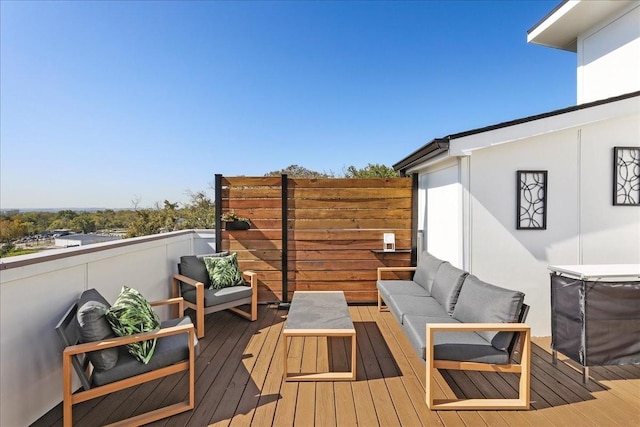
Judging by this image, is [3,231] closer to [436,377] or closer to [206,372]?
[206,372]

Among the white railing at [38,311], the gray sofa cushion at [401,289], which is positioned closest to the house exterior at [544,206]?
the gray sofa cushion at [401,289]

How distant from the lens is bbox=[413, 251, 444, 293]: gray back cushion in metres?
3.67

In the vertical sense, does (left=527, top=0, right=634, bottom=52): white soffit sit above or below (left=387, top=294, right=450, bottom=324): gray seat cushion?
above

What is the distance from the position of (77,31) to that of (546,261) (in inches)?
329

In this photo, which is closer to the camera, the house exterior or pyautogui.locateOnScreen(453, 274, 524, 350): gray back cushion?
pyautogui.locateOnScreen(453, 274, 524, 350): gray back cushion

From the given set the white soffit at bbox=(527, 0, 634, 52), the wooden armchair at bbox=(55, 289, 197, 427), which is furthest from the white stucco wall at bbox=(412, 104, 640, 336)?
the wooden armchair at bbox=(55, 289, 197, 427)

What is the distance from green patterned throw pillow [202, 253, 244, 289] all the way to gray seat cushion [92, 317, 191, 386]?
5.60 feet

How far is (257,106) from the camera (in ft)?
29.4

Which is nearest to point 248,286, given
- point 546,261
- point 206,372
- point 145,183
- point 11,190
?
point 206,372

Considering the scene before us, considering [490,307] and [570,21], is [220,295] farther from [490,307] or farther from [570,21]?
[570,21]

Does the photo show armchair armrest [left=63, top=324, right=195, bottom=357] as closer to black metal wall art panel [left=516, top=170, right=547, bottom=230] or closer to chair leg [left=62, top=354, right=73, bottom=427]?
chair leg [left=62, top=354, right=73, bottom=427]

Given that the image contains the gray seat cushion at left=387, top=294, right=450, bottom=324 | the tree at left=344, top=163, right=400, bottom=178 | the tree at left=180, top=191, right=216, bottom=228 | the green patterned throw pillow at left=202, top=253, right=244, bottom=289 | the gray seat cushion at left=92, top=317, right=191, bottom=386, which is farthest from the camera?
the tree at left=344, top=163, right=400, bottom=178

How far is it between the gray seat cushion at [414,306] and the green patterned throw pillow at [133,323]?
7.11 feet

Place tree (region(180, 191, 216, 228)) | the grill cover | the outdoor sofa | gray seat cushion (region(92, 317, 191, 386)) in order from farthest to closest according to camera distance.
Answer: tree (region(180, 191, 216, 228)) → the grill cover → the outdoor sofa → gray seat cushion (region(92, 317, 191, 386))
